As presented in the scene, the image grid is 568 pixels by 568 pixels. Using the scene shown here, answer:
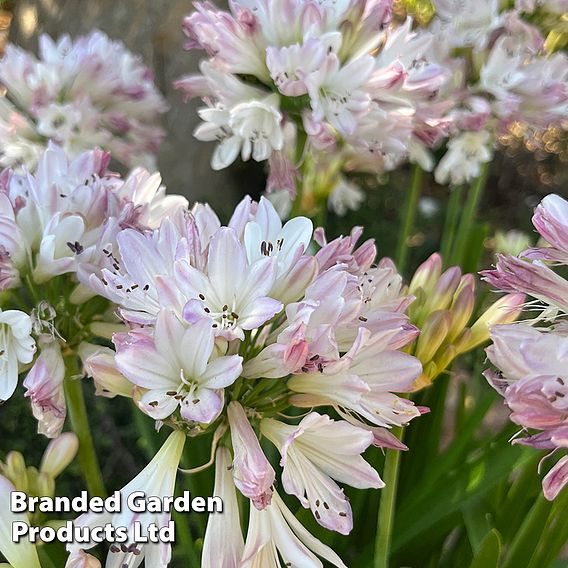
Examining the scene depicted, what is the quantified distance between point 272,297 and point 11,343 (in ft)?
0.71

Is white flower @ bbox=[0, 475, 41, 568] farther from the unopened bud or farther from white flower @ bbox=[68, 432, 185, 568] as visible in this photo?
the unopened bud

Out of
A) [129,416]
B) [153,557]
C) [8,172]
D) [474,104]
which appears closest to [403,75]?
[474,104]

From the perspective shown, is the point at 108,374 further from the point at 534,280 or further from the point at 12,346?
the point at 534,280

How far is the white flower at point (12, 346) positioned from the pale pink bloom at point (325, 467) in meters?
0.19

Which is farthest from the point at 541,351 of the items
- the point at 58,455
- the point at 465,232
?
the point at 465,232

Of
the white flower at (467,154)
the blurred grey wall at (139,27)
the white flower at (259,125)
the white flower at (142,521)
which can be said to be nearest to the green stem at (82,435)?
the white flower at (142,521)

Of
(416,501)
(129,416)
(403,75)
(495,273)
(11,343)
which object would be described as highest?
(403,75)

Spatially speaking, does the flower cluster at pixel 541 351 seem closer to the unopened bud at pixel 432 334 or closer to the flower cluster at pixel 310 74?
the unopened bud at pixel 432 334

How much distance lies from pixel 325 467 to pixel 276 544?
61mm

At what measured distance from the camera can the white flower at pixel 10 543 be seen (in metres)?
0.47

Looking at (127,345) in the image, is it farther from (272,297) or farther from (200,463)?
(200,463)

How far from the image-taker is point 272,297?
481 millimetres

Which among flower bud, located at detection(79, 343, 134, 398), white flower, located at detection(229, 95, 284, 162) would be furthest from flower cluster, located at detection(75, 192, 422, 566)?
white flower, located at detection(229, 95, 284, 162)

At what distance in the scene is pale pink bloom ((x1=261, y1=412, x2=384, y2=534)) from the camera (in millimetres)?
442
